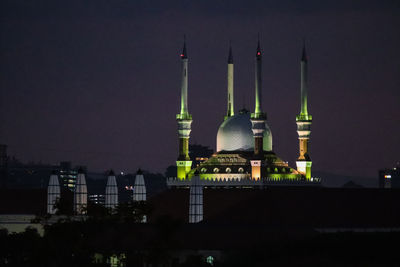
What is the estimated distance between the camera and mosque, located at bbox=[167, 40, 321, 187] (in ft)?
434

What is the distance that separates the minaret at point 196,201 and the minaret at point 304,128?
20.4 meters

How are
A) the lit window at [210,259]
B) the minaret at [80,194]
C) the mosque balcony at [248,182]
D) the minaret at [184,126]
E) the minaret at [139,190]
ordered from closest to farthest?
the lit window at [210,259] < the minaret at [139,190] < the minaret at [80,194] < the mosque balcony at [248,182] < the minaret at [184,126]

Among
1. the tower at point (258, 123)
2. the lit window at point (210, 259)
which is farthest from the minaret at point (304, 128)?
the lit window at point (210, 259)

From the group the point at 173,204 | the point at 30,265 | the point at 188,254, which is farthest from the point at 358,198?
the point at 30,265

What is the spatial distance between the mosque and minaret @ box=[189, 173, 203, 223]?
1372 cm

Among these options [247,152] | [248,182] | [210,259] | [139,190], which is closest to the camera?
[210,259]

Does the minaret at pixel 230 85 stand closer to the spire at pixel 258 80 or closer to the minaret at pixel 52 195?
the spire at pixel 258 80

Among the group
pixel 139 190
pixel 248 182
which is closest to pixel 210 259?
pixel 139 190

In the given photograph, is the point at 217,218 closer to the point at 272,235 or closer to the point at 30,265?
the point at 272,235

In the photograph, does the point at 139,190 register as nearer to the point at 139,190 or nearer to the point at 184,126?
the point at 139,190

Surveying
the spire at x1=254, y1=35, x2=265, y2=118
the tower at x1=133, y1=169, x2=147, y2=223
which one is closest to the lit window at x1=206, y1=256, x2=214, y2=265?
the tower at x1=133, y1=169, x2=147, y2=223

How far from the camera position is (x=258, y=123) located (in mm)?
131875

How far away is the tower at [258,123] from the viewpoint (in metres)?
132

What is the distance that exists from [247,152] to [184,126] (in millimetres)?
6209
